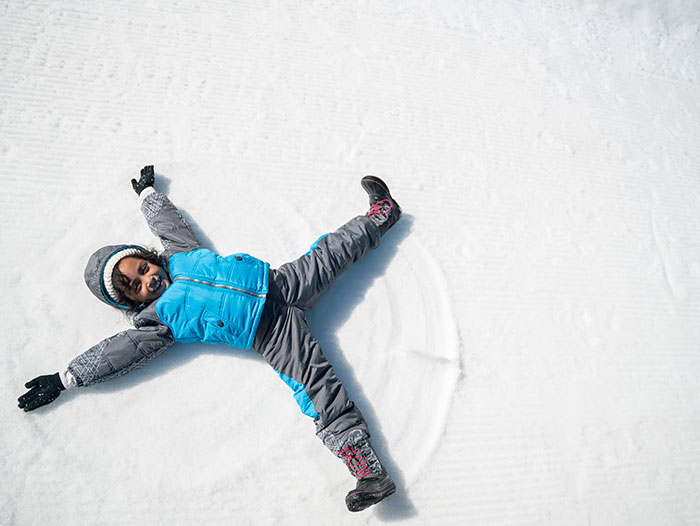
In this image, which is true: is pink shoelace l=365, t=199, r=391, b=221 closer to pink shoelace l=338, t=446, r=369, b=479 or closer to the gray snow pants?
the gray snow pants

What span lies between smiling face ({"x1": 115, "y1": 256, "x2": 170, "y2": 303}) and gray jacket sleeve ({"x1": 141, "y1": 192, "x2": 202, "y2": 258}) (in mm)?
124

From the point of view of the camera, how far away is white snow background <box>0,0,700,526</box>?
4.75 feet

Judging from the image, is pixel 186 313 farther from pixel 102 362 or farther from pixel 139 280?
pixel 102 362

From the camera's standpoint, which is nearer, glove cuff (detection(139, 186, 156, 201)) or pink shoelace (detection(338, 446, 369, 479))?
pink shoelace (detection(338, 446, 369, 479))

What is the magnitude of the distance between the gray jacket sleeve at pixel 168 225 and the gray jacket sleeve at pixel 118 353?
26cm

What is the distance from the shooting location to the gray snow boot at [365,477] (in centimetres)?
131

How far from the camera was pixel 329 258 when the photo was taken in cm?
160

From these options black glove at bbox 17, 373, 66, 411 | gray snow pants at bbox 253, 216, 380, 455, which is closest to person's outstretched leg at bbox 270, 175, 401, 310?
gray snow pants at bbox 253, 216, 380, 455

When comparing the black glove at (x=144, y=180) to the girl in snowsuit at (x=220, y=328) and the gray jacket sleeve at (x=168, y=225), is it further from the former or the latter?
the girl in snowsuit at (x=220, y=328)

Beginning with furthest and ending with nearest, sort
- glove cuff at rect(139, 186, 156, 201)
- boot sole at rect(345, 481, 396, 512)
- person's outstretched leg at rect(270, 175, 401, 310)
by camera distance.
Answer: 1. glove cuff at rect(139, 186, 156, 201)
2. person's outstretched leg at rect(270, 175, 401, 310)
3. boot sole at rect(345, 481, 396, 512)

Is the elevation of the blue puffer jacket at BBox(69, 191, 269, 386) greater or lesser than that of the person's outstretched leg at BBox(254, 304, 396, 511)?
greater

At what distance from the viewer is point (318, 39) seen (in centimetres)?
226

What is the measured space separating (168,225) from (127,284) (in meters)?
0.29

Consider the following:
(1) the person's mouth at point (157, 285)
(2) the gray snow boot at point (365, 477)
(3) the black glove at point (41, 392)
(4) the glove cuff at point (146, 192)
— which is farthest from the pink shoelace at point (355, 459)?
(4) the glove cuff at point (146, 192)
